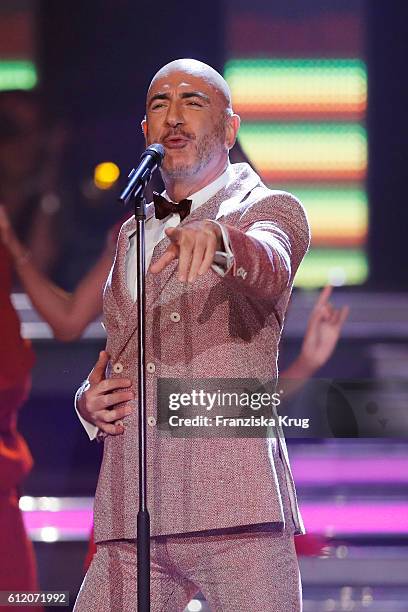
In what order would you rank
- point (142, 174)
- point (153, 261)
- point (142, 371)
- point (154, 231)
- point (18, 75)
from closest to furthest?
point (142, 174) → point (142, 371) → point (153, 261) → point (154, 231) → point (18, 75)

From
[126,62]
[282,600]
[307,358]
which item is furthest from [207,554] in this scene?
[126,62]

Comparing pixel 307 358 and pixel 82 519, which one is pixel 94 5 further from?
pixel 82 519

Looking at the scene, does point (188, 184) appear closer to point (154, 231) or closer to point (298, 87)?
point (154, 231)

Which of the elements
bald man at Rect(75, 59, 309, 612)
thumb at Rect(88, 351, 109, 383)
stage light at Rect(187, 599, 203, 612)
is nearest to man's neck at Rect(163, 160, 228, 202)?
bald man at Rect(75, 59, 309, 612)

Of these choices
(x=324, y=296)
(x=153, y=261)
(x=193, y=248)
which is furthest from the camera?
(x=324, y=296)

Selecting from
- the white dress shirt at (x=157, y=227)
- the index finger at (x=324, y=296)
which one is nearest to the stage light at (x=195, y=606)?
the index finger at (x=324, y=296)

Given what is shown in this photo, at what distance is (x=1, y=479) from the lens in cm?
322

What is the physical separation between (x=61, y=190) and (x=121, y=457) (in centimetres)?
109

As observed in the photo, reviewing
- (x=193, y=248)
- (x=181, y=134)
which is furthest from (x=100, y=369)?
(x=193, y=248)

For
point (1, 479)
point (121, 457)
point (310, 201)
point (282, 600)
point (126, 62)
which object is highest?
point (126, 62)

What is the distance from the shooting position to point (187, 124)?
2.51 meters

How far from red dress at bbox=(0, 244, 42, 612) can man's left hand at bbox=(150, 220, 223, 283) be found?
1413 mm

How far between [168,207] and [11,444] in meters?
1.14

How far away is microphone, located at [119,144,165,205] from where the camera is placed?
2074mm
